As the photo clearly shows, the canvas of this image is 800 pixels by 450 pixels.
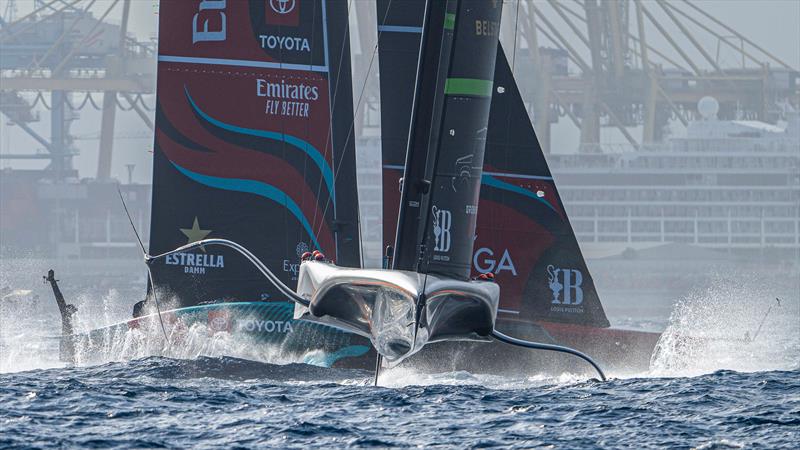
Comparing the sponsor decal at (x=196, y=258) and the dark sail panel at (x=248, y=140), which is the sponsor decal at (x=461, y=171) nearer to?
the dark sail panel at (x=248, y=140)

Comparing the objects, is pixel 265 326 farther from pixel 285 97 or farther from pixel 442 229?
pixel 442 229

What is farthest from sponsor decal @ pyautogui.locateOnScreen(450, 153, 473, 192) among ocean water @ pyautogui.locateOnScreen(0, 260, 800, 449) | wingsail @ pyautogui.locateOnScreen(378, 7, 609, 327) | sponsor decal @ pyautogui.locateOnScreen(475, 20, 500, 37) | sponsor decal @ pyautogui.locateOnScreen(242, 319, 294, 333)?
A: sponsor decal @ pyautogui.locateOnScreen(242, 319, 294, 333)

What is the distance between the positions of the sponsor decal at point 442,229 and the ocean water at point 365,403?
4.81 ft

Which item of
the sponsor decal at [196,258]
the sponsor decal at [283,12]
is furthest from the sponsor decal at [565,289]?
the sponsor decal at [283,12]

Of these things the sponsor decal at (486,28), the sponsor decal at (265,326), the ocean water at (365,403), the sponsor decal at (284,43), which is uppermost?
the sponsor decal at (284,43)

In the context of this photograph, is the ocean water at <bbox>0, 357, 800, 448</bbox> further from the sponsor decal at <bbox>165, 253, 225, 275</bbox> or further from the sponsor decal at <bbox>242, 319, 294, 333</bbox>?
the sponsor decal at <bbox>165, 253, 225, 275</bbox>

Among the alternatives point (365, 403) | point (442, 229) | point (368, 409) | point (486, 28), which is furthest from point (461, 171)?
point (365, 403)

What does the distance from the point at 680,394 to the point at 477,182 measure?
335 cm

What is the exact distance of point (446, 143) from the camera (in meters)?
13.2

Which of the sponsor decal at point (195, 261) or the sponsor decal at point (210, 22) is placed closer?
the sponsor decal at point (195, 261)

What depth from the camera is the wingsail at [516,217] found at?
59.7ft

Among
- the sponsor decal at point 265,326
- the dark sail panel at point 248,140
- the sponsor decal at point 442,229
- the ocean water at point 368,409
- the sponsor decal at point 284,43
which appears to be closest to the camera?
the ocean water at point 368,409

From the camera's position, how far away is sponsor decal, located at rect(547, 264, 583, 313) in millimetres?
18609

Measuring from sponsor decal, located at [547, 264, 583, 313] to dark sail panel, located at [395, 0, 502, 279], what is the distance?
539 cm
